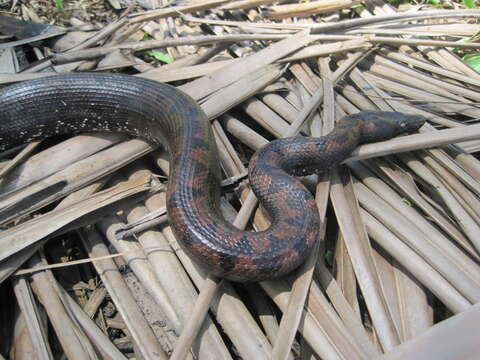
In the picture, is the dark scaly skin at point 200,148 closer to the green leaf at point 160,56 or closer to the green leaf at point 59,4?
the green leaf at point 160,56

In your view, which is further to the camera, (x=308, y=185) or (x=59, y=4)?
(x=59, y=4)

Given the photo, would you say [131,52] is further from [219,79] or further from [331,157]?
[331,157]

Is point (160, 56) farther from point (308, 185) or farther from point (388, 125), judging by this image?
point (388, 125)

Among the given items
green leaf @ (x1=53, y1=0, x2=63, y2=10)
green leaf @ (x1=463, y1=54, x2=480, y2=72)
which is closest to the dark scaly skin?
green leaf @ (x1=463, y1=54, x2=480, y2=72)

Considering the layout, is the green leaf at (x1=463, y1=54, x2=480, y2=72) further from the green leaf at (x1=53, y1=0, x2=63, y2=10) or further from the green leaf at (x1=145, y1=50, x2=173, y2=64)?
the green leaf at (x1=53, y1=0, x2=63, y2=10)

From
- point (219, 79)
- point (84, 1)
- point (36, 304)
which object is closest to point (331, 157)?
point (219, 79)

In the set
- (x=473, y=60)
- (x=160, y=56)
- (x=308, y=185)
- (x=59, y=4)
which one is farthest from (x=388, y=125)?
(x=59, y=4)
